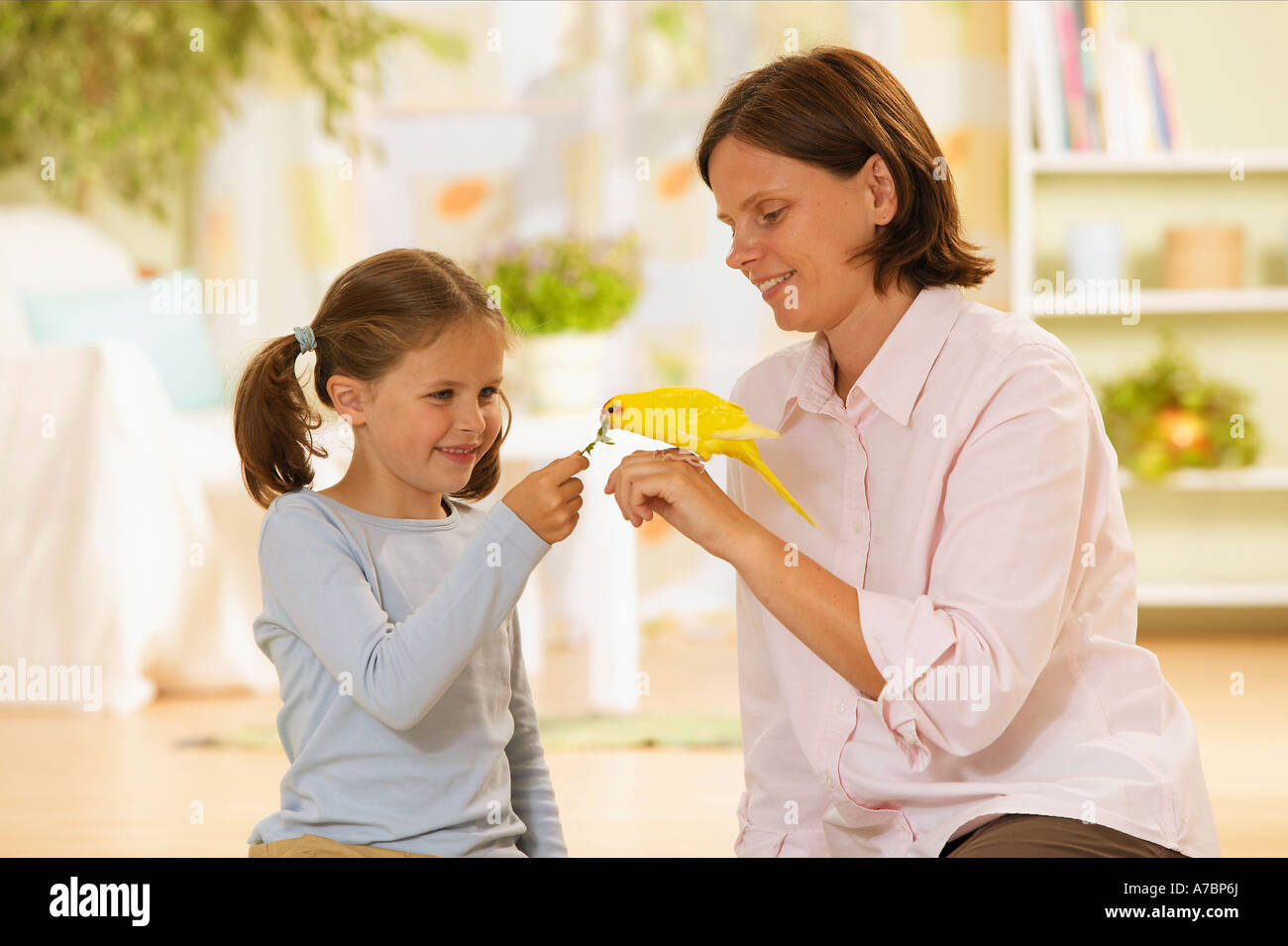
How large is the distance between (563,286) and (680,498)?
1.80 metres

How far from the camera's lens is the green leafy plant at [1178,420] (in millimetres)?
3762

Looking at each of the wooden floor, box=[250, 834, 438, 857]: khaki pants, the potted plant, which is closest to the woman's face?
box=[250, 834, 438, 857]: khaki pants

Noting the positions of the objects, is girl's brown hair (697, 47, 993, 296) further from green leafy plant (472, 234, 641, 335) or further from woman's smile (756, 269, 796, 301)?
green leafy plant (472, 234, 641, 335)

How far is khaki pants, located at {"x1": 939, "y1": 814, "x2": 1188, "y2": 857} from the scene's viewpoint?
114cm

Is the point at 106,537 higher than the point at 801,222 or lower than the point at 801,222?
lower

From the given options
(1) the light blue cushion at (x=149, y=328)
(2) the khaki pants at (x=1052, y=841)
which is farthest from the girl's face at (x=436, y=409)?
(1) the light blue cushion at (x=149, y=328)

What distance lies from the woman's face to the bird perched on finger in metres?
0.15

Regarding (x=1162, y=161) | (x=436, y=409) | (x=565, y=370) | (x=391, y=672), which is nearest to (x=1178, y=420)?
(x=1162, y=161)

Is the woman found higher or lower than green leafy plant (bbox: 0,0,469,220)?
lower

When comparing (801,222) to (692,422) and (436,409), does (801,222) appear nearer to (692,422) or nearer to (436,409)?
(692,422)

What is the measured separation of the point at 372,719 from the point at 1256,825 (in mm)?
1560

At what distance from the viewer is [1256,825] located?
85.4 inches

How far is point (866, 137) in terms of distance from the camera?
1340 millimetres
